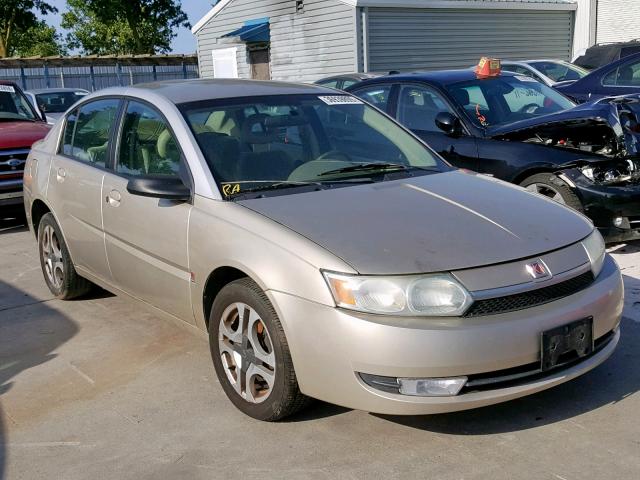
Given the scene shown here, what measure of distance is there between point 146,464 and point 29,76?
2723 centimetres

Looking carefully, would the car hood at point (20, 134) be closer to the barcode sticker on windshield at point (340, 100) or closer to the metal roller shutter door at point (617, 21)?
the barcode sticker on windshield at point (340, 100)

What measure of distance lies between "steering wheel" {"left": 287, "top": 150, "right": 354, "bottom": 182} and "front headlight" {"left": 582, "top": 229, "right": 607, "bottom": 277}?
4.55 feet

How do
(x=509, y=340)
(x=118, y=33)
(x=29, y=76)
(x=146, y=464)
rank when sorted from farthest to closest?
1. (x=118, y=33)
2. (x=29, y=76)
3. (x=146, y=464)
4. (x=509, y=340)

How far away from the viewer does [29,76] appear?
27891mm

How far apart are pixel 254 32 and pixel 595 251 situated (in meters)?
20.1

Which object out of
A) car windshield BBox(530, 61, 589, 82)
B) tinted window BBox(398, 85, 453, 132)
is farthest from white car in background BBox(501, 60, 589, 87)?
tinted window BBox(398, 85, 453, 132)

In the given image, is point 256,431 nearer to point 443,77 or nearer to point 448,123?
point 448,123

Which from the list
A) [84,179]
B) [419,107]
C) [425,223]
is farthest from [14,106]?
[425,223]

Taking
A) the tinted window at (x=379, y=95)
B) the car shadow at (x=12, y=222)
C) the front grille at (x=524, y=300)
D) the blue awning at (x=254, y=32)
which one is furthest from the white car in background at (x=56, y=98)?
the front grille at (x=524, y=300)

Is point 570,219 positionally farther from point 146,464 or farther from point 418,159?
point 146,464

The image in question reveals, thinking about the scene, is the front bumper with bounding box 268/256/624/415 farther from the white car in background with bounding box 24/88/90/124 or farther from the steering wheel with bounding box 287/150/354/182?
the white car in background with bounding box 24/88/90/124

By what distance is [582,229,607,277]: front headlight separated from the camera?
3.63 m

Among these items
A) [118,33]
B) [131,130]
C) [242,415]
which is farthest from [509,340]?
[118,33]

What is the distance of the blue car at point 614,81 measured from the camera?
9.85 metres
